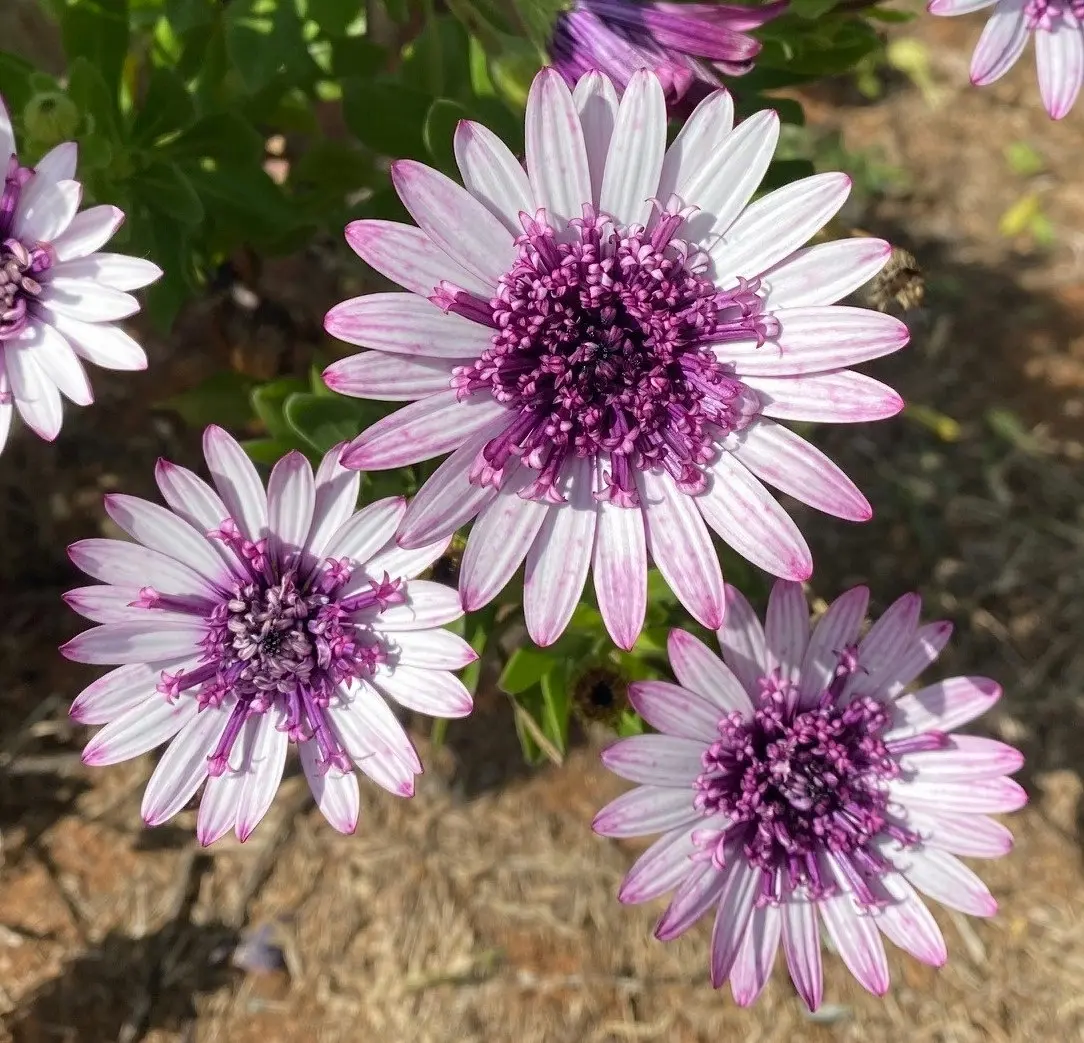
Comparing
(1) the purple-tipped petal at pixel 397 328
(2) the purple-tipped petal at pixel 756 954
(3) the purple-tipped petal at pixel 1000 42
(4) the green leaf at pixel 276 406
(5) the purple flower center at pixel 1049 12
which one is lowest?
(2) the purple-tipped petal at pixel 756 954

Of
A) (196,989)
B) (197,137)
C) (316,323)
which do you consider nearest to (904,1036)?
(196,989)

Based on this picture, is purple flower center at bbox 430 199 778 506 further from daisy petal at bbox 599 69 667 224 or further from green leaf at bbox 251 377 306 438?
green leaf at bbox 251 377 306 438

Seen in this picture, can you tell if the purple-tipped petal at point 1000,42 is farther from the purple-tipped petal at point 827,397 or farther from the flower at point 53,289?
the flower at point 53,289

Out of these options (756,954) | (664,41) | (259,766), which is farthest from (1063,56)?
(259,766)

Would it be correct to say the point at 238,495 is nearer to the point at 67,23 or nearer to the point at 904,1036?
the point at 67,23

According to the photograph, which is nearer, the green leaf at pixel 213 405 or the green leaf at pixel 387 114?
the green leaf at pixel 387 114

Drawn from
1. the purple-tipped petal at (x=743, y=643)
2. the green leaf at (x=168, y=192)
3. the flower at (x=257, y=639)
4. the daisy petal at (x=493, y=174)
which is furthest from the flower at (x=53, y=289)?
the purple-tipped petal at (x=743, y=643)
